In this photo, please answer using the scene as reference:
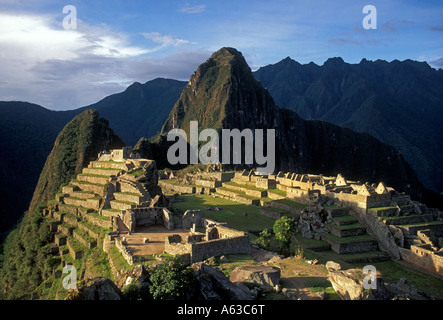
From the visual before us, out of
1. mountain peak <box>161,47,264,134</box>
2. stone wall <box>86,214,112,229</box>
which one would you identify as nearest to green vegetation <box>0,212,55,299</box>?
stone wall <box>86,214,112,229</box>

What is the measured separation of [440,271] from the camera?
78.6ft

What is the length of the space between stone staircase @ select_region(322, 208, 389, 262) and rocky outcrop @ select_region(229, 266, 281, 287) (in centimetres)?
1576

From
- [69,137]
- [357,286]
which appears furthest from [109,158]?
[69,137]

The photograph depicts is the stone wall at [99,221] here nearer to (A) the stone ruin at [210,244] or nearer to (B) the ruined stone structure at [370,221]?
(A) the stone ruin at [210,244]

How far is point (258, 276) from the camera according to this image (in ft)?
39.7

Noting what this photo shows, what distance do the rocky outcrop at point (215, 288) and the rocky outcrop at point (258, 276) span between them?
0.87 meters

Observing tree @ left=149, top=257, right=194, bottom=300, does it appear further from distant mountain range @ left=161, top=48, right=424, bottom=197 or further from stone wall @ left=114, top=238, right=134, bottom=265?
distant mountain range @ left=161, top=48, right=424, bottom=197

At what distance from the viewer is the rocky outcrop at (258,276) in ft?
39.3

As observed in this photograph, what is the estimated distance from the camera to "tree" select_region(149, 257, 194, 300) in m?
9.91

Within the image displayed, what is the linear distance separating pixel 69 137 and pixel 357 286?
276ft

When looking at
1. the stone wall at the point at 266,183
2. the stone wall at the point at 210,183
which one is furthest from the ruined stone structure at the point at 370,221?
the stone wall at the point at 210,183

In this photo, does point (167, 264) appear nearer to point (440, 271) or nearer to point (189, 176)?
point (440, 271)

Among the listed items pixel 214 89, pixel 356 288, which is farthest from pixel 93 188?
pixel 214 89

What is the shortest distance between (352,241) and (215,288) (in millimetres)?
20135
